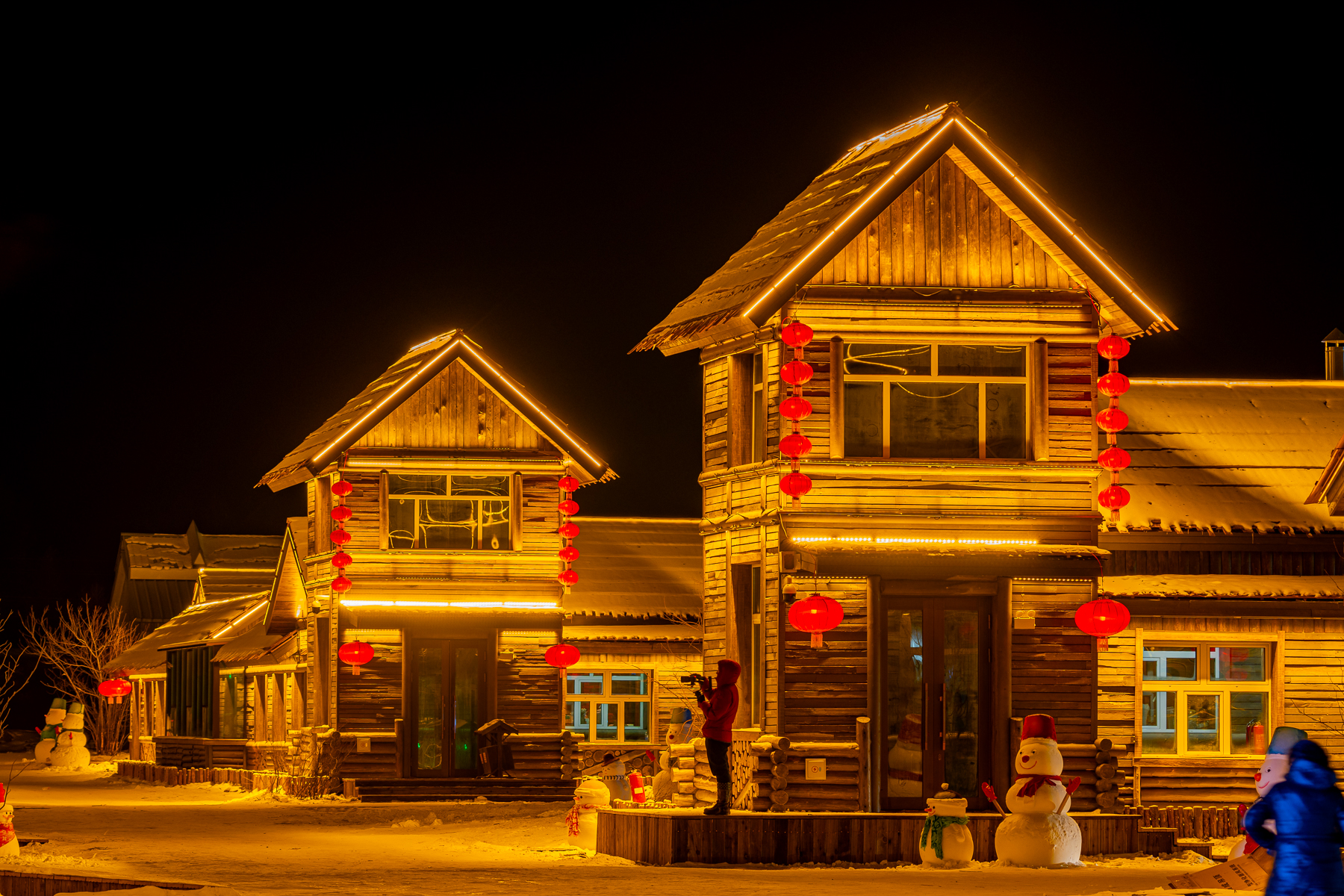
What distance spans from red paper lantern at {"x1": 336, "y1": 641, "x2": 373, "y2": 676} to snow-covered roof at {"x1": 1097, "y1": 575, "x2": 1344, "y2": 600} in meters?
13.9

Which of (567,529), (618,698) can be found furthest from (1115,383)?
(618,698)

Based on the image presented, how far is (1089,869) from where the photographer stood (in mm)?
19594

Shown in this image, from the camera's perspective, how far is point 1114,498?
23125 mm

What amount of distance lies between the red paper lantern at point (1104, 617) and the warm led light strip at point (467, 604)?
1457 cm

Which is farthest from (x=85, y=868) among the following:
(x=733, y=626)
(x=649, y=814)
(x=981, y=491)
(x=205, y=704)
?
(x=205, y=704)

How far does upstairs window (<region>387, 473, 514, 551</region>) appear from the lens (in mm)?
35344

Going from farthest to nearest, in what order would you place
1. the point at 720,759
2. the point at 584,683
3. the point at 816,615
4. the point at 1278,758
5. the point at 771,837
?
the point at 584,683, the point at 816,615, the point at 720,759, the point at 771,837, the point at 1278,758

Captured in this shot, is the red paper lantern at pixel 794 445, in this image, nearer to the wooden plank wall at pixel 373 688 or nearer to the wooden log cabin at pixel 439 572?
the wooden log cabin at pixel 439 572

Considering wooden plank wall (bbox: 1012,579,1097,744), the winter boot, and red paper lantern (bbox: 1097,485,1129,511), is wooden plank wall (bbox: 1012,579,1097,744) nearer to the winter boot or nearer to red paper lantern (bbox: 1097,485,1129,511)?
red paper lantern (bbox: 1097,485,1129,511)

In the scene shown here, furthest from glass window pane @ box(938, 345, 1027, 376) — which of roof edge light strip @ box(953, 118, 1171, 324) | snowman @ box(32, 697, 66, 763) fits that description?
snowman @ box(32, 697, 66, 763)

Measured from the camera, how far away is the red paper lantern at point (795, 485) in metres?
22.5

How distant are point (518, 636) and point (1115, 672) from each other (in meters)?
12.9

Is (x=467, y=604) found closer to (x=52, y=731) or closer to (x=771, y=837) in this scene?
(x=771, y=837)

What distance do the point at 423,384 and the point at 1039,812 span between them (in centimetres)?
1869
